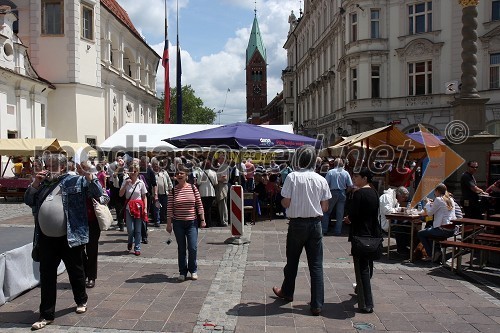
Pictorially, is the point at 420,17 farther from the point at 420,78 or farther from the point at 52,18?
the point at 52,18

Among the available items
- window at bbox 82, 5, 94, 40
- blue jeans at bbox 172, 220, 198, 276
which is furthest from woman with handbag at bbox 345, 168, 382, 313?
window at bbox 82, 5, 94, 40

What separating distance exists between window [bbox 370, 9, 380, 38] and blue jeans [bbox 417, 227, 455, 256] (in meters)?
26.7

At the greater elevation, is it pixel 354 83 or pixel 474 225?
pixel 354 83

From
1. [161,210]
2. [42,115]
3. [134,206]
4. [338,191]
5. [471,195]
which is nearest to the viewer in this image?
[134,206]

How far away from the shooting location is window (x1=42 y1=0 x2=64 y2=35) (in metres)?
26.2

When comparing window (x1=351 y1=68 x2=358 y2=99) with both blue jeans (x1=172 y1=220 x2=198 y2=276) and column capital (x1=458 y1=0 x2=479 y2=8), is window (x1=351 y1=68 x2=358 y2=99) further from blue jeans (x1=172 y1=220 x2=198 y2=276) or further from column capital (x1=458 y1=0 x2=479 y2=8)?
blue jeans (x1=172 y1=220 x2=198 y2=276)

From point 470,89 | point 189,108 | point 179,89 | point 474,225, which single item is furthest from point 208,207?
point 189,108

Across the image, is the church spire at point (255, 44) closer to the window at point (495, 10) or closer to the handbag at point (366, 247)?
the window at point (495, 10)

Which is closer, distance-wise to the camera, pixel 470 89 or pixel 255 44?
pixel 470 89

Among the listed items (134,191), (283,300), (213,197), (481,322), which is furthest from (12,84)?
(481,322)

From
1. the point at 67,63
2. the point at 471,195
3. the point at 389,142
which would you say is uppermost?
the point at 67,63

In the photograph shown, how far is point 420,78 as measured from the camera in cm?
3125

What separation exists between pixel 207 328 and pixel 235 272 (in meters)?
2.41

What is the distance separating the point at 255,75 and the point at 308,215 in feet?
381
